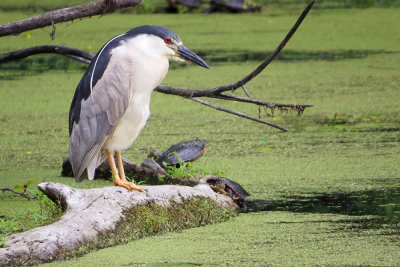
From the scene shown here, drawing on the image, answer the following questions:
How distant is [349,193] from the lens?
3643 mm

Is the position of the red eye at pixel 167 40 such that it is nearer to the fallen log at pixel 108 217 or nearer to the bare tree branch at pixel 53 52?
the fallen log at pixel 108 217

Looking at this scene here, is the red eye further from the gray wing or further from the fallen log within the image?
the fallen log

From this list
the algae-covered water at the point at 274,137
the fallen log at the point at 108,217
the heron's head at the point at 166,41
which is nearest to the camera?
the fallen log at the point at 108,217

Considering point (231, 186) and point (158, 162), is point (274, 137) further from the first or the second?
point (231, 186)

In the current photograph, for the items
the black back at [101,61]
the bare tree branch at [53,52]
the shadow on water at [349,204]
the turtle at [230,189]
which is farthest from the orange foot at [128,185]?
the bare tree branch at [53,52]

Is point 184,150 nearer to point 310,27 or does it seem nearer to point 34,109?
point 34,109

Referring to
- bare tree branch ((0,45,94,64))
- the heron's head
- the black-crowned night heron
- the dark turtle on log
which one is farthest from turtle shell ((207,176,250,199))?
bare tree branch ((0,45,94,64))

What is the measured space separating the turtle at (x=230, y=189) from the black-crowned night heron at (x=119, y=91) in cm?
46

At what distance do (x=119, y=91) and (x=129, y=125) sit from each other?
16cm

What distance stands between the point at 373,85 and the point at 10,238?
397cm

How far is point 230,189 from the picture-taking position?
352cm

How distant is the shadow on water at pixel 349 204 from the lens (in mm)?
3299

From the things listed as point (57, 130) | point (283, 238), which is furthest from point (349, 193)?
point (57, 130)

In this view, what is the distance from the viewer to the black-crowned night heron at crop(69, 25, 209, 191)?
10.3 ft
